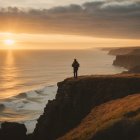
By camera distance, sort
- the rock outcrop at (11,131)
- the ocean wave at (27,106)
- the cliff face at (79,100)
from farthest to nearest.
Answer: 1. the ocean wave at (27,106)
2. the cliff face at (79,100)
3. the rock outcrop at (11,131)

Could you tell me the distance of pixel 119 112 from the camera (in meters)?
28.4

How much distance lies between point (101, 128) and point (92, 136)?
3.49ft

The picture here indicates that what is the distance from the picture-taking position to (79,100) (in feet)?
142

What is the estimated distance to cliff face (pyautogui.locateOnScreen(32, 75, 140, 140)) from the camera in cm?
4109

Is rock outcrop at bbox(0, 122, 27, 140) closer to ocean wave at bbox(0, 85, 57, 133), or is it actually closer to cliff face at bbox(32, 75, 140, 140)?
cliff face at bbox(32, 75, 140, 140)

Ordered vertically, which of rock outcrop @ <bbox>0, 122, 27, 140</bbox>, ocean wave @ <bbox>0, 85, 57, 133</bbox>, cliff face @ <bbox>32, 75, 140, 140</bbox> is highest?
cliff face @ <bbox>32, 75, 140, 140</bbox>

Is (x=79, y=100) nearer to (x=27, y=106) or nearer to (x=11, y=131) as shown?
(x=11, y=131)

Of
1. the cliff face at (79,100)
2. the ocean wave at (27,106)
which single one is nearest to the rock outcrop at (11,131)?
the cliff face at (79,100)

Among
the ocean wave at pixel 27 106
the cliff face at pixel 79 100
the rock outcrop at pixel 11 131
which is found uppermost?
the cliff face at pixel 79 100

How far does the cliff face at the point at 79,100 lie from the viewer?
135ft

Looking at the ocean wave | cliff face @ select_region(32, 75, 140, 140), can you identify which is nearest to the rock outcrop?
cliff face @ select_region(32, 75, 140, 140)

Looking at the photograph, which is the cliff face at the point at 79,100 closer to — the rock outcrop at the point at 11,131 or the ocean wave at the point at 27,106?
the rock outcrop at the point at 11,131

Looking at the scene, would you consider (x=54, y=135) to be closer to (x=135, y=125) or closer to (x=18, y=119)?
(x=135, y=125)

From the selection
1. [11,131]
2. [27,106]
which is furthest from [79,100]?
[27,106]
